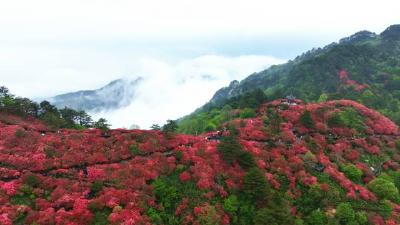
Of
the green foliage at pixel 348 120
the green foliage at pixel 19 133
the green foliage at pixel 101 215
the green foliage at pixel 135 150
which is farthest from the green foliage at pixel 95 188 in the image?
the green foliage at pixel 348 120

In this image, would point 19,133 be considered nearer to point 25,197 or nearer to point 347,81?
point 25,197

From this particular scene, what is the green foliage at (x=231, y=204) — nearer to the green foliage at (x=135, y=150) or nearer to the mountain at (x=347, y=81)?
the green foliage at (x=135, y=150)

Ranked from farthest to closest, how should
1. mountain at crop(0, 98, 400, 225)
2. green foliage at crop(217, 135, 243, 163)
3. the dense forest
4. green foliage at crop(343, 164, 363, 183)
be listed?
the dense forest → green foliage at crop(343, 164, 363, 183) → green foliage at crop(217, 135, 243, 163) → mountain at crop(0, 98, 400, 225)

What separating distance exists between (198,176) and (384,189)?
28.1 meters

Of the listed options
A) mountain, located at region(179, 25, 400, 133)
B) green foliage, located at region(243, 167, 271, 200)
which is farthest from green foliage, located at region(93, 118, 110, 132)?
mountain, located at region(179, 25, 400, 133)

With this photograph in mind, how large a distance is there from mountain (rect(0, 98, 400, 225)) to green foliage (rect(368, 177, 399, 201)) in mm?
145

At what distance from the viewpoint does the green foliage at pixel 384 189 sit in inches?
2302

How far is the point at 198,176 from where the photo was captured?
53.1 m

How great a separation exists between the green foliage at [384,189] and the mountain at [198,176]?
145mm

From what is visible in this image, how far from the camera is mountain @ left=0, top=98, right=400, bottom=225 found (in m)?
46.0

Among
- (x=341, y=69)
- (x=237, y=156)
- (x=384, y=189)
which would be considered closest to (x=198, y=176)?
(x=237, y=156)

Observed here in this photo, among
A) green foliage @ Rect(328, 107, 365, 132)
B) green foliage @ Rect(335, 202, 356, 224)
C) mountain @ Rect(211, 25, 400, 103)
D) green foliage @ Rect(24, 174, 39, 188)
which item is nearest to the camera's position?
green foliage @ Rect(24, 174, 39, 188)

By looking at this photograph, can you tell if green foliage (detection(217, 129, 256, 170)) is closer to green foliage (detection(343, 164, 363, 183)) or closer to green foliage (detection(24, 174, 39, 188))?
green foliage (detection(343, 164, 363, 183))

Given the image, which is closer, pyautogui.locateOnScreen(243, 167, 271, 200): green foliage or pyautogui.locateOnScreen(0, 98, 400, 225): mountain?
pyautogui.locateOnScreen(0, 98, 400, 225): mountain
